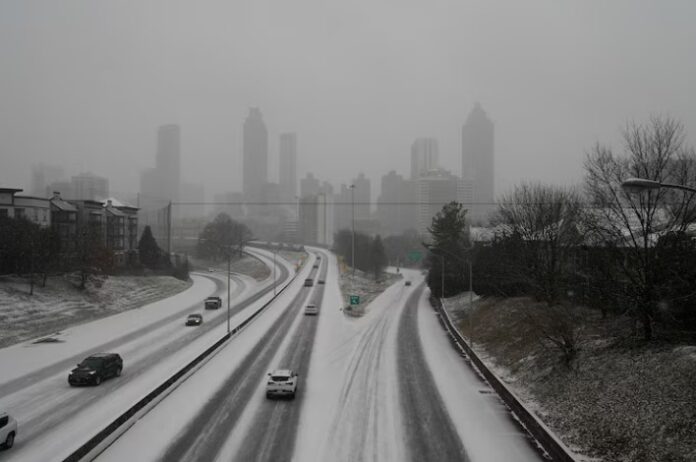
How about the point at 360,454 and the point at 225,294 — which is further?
the point at 225,294

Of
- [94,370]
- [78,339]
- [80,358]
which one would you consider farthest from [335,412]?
[78,339]

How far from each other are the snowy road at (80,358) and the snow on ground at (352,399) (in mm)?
8509

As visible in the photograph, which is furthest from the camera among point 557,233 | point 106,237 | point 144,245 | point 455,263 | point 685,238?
point 144,245

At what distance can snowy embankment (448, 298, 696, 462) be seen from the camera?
1666 centimetres

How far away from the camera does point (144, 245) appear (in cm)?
9550

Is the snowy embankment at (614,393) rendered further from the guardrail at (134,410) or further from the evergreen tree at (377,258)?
the evergreen tree at (377,258)

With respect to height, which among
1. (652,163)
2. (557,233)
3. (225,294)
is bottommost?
(225,294)

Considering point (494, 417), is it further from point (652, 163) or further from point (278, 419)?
point (652, 163)

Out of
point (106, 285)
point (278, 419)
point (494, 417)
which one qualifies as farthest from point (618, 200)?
point (106, 285)

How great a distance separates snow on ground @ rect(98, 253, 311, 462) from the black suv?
4.37 m

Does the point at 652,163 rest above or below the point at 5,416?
above

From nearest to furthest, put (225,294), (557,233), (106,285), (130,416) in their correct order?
(130,416), (557,233), (106,285), (225,294)

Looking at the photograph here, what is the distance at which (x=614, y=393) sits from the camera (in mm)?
20656

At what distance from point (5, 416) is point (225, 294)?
59.9 metres
